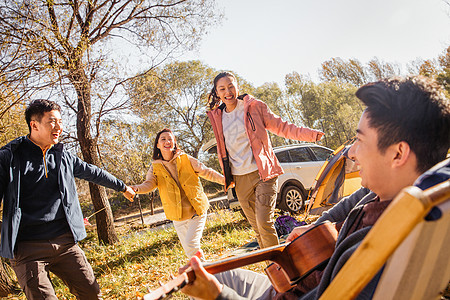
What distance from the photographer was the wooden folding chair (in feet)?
1.83

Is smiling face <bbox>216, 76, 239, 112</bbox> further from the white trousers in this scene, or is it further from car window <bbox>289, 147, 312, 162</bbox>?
car window <bbox>289, 147, 312, 162</bbox>

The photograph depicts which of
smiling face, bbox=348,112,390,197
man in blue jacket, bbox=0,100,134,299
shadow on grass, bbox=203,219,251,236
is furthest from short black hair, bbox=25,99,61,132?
shadow on grass, bbox=203,219,251,236

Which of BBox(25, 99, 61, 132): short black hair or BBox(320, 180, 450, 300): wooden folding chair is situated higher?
BBox(25, 99, 61, 132): short black hair

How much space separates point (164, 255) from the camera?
5.88 metres

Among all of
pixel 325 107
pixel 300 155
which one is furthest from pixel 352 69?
pixel 300 155

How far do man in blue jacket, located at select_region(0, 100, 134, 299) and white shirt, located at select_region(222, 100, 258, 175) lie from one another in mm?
1733

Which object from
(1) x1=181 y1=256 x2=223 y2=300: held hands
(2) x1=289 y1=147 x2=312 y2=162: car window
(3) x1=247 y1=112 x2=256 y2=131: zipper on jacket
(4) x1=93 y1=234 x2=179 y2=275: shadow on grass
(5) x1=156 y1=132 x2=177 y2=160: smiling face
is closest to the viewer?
(1) x1=181 y1=256 x2=223 y2=300: held hands

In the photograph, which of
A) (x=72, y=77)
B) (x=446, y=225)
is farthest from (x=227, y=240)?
(x=446, y=225)

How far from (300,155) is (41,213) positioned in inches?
282

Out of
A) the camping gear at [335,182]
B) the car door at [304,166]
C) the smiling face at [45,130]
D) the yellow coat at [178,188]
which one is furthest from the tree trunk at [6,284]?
the car door at [304,166]

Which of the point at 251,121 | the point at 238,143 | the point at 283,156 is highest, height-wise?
the point at 251,121

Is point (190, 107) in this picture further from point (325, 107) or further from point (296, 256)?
point (296, 256)

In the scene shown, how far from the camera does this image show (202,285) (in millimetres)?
1079

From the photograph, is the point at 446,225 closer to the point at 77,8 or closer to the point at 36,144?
the point at 36,144
